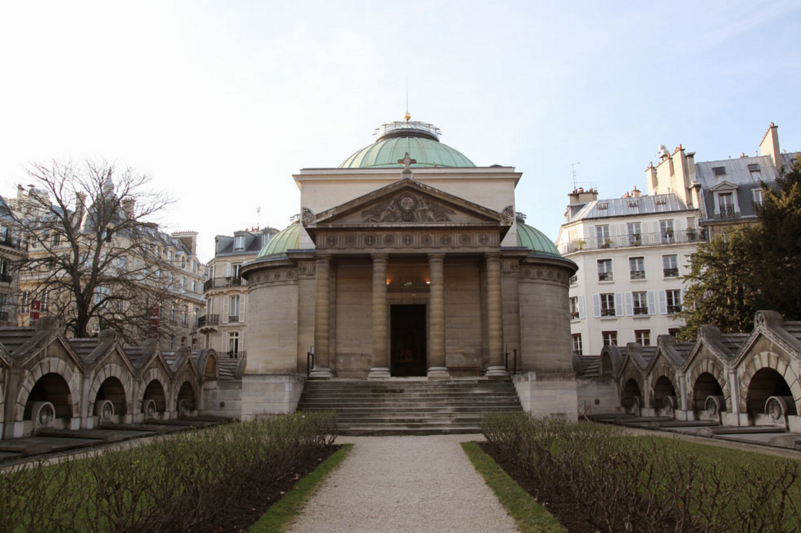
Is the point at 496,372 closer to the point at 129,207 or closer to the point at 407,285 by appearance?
the point at 407,285

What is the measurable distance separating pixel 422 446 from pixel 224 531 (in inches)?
412

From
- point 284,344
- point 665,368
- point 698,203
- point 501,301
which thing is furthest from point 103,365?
point 698,203

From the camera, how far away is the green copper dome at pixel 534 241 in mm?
35906

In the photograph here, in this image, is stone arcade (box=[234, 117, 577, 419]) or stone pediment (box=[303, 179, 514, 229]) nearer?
stone arcade (box=[234, 117, 577, 419])

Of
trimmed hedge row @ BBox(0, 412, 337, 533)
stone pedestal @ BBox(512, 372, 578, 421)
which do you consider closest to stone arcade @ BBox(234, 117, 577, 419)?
stone pedestal @ BBox(512, 372, 578, 421)

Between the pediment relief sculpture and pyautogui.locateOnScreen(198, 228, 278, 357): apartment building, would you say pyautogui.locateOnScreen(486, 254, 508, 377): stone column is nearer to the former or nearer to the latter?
the pediment relief sculpture

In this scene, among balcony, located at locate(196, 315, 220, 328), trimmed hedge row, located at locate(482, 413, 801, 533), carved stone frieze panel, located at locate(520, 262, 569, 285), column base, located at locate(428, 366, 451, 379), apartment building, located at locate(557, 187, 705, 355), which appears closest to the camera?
trimmed hedge row, located at locate(482, 413, 801, 533)

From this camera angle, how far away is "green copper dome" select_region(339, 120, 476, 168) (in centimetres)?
3843

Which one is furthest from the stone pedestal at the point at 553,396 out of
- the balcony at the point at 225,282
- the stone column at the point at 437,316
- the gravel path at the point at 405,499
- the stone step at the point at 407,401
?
the balcony at the point at 225,282

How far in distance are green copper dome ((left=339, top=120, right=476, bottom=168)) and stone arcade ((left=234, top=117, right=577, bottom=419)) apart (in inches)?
16.2

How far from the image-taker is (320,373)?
1121 inches

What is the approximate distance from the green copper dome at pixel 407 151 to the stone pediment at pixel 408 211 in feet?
22.8

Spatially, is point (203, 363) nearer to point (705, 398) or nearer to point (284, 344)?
point (284, 344)

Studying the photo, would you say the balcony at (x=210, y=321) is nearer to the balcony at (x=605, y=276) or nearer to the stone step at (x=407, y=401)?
the balcony at (x=605, y=276)
